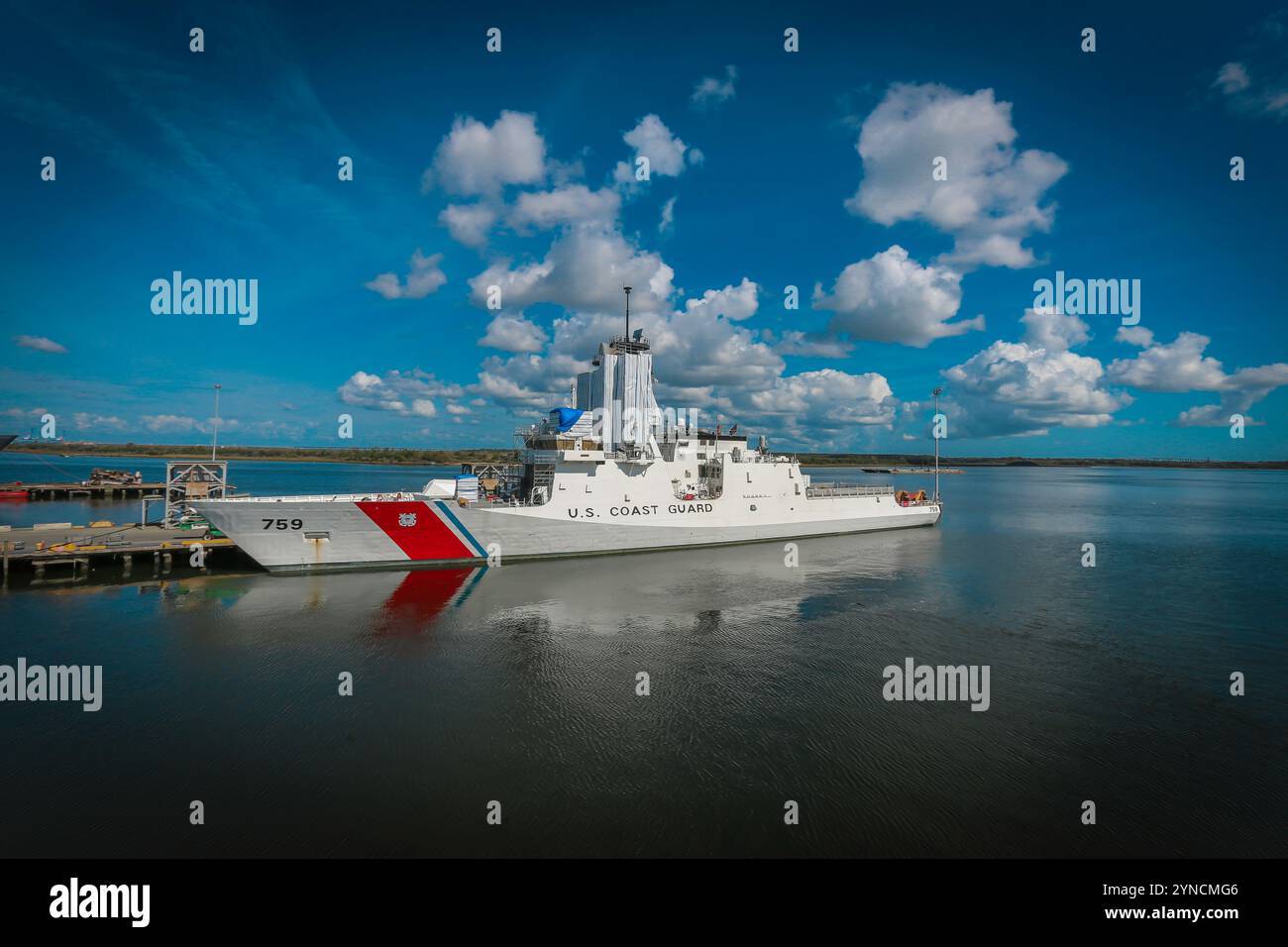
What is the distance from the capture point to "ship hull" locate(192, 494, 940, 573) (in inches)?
682

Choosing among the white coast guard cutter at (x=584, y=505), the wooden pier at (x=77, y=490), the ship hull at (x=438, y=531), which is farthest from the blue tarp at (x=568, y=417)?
the wooden pier at (x=77, y=490)

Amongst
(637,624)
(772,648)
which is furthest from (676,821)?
(637,624)

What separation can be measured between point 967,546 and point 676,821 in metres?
26.0

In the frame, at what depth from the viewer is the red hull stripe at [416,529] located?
18.0m

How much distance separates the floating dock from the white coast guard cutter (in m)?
3.04

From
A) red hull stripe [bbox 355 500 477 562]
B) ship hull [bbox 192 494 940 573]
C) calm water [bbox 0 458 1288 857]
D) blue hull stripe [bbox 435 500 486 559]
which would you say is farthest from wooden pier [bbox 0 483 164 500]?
calm water [bbox 0 458 1288 857]

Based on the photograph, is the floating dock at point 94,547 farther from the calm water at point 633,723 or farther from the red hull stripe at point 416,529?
the red hull stripe at point 416,529

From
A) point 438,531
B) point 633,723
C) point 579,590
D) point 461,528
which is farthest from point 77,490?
point 633,723

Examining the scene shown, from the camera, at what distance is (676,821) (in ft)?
20.7

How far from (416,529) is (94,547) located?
10.8m

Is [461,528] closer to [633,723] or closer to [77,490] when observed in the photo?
[633,723]

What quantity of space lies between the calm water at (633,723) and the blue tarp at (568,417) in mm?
6736

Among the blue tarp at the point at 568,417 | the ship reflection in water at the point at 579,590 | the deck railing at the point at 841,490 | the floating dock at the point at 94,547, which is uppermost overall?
the blue tarp at the point at 568,417

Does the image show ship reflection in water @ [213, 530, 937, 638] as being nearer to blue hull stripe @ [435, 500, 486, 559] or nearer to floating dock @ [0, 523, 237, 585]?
blue hull stripe @ [435, 500, 486, 559]
